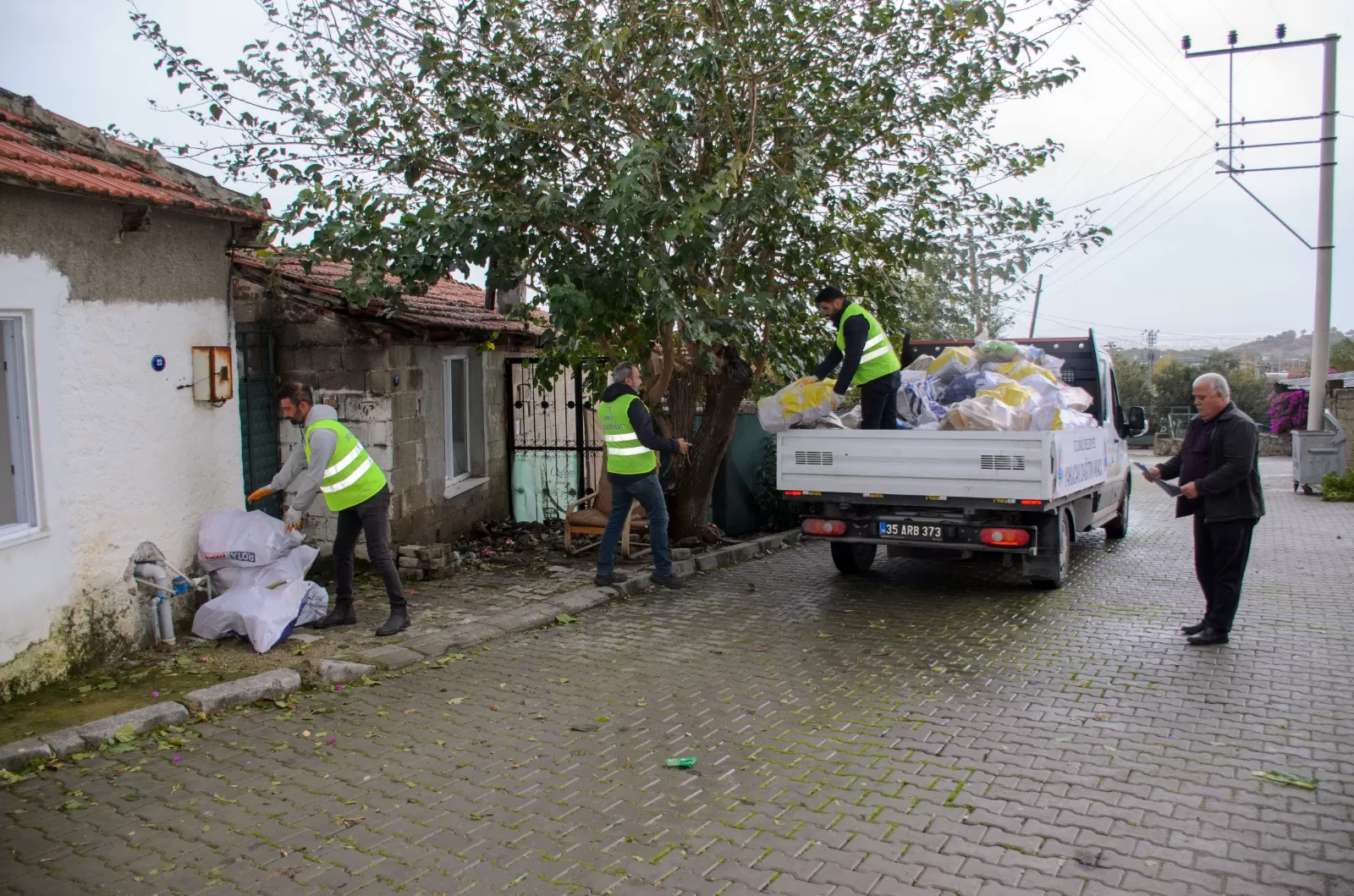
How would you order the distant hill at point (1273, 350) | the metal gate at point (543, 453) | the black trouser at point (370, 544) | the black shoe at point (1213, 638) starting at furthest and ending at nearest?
the distant hill at point (1273, 350), the metal gate at point (543, 453), the black trouser at point (370, 544), the black shoe at point (1213, 638)

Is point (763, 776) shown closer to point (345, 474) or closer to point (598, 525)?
point (345, 474)

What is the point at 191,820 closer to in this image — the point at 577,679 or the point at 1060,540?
the point at 577,679

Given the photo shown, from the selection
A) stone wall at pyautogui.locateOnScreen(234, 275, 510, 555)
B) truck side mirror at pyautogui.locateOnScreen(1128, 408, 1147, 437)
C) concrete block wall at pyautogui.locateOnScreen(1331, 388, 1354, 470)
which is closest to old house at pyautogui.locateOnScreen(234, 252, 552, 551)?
stone wall at pyautogui.locateOnScreen(234, 275, 510, 555)

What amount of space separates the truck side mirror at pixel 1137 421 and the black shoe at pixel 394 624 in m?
7.66

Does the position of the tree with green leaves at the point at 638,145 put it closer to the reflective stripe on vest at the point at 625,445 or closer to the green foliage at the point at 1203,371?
the reflective stripe on vest at the point at 625,445

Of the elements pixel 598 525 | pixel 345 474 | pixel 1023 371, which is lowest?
pixel 598 525

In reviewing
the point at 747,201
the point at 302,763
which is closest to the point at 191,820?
the point at 302,763

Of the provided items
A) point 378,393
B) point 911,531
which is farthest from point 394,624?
point 911,531

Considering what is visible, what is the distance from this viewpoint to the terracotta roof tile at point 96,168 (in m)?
5.57

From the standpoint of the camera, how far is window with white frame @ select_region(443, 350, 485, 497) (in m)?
10.8

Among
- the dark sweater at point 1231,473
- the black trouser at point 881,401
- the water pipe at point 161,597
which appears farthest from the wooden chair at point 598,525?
the dark sweater at point 1231,473

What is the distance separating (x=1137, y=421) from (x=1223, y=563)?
4.49m

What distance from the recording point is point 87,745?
4.83 metres

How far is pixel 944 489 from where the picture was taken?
306 inches
